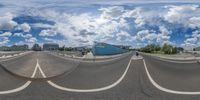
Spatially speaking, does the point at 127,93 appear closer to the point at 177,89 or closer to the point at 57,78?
the point at 177,89

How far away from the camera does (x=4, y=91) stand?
39.3 ft

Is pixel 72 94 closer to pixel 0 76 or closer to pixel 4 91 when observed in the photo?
pixel 4 91

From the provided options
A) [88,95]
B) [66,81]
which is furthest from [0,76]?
[88,95]

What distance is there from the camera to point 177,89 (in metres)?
13.5

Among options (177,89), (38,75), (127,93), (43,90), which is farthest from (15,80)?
(177,89)

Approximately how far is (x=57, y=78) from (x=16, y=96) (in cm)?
348

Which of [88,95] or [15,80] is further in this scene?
[15,80]

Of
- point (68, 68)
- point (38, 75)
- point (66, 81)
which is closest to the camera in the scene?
point (38, 75)

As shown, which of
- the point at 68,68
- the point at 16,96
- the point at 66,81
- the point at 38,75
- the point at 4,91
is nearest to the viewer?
the point at 16,96

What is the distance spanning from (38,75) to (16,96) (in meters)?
2.35

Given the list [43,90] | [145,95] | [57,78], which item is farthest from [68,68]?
[145,95]

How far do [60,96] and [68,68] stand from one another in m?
6.93

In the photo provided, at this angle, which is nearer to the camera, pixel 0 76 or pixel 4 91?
pixel 4 91

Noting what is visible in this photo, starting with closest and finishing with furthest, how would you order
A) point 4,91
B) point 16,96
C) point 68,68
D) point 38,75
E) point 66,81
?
point 16,96, point 4,91, point 38,75, point 66,81, point 68,68
